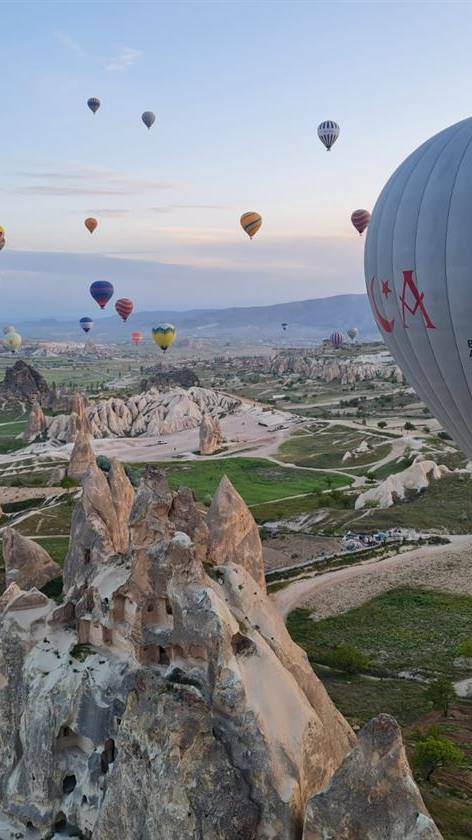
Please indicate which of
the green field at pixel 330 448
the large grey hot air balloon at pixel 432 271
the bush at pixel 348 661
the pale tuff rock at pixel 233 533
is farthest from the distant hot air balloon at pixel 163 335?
the large grey hot air balloon at pixel 432 271

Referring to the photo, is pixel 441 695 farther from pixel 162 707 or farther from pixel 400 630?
pixel 162 707

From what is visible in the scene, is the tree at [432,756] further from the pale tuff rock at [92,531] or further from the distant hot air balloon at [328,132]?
the distant hot air balloon at [328,132]

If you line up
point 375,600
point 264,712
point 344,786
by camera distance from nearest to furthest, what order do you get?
point 344,786 → point 264,712 → point 375,600

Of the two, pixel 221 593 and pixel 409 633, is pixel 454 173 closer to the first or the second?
pixel 221 593

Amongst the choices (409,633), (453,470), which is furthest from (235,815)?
(453,470)

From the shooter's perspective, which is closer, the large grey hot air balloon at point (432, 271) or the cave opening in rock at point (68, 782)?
the cave opening in rock at point (68, 782)

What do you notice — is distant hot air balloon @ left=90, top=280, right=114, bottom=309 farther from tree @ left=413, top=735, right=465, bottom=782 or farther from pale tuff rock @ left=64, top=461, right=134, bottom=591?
tree @ left=413, top=735, right=465, bottom=782
